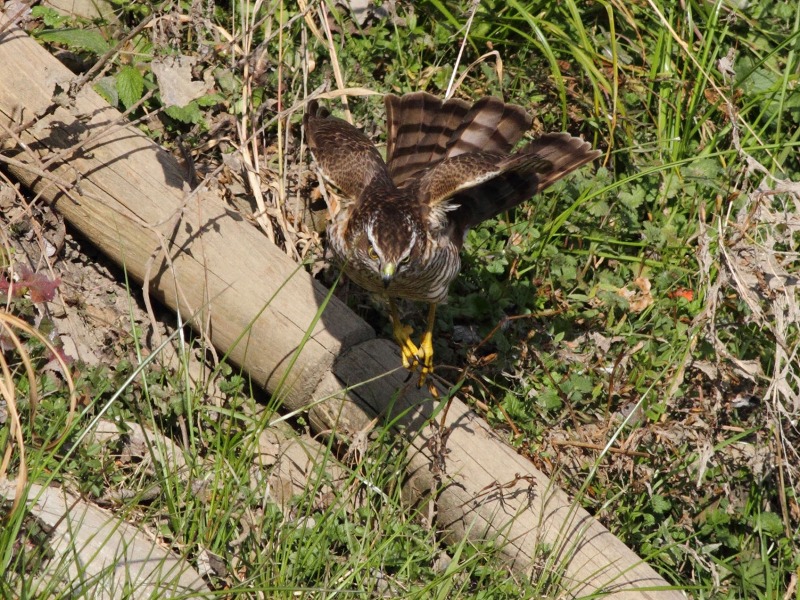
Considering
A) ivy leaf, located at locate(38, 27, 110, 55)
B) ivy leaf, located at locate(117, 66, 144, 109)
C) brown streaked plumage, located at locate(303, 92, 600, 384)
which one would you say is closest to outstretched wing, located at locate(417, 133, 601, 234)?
brown streaked plumage, located at locate(303, 92, 600, 384)

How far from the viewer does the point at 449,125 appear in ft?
15.7

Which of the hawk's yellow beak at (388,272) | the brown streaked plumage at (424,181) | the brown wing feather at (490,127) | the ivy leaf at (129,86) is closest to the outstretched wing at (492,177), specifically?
the brown streaked plumage at (424,181)

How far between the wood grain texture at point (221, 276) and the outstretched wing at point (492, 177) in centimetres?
69

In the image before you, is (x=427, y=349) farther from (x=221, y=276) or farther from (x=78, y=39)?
(x=78, y=39)

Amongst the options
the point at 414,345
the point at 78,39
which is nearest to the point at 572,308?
the point at 414,345

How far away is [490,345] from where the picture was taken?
520cm

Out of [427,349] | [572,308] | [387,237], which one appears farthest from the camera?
[572,308]

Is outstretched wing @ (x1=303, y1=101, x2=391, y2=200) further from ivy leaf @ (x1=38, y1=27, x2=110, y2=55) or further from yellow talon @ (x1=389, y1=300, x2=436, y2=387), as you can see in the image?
ivy leaf @ (x1=38, y1=27, x2=110, y2=55)

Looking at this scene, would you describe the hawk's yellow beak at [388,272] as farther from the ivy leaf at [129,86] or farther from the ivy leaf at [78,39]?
the ivy leaf at [78,39]

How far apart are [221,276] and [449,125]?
138 cm

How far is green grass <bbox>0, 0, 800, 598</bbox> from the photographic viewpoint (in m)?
3.81

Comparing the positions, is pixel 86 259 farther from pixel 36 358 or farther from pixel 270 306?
pixel 270 306

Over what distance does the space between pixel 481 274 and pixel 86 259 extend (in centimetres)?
211

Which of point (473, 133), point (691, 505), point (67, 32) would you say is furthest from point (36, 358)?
point (691, 505)
